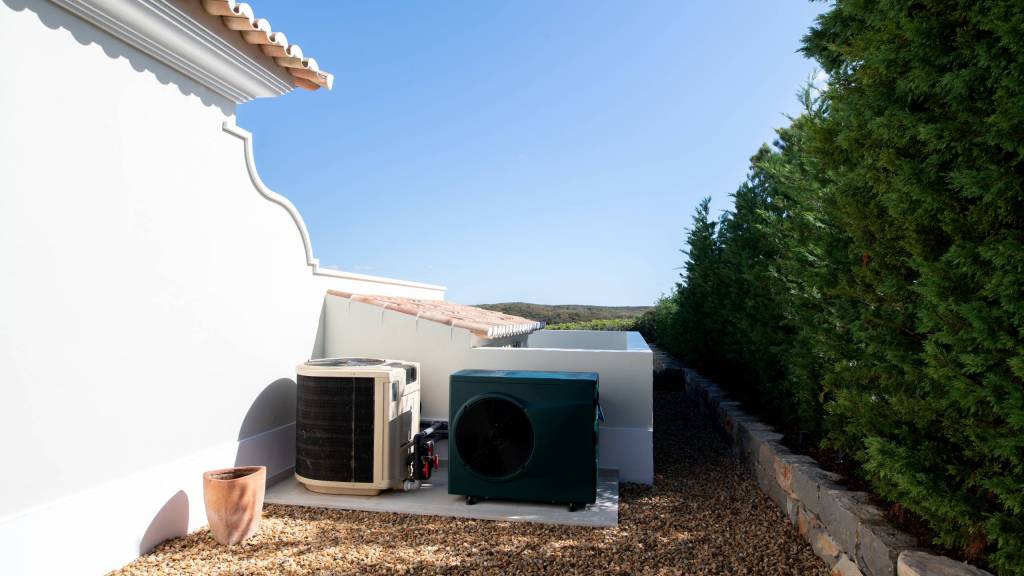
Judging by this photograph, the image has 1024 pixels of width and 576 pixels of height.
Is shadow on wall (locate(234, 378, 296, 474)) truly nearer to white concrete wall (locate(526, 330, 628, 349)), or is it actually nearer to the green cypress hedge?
the green cypress hedge

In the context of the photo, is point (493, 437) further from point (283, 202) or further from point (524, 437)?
point (283, 202)

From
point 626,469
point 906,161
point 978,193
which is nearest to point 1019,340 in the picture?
point 978,193

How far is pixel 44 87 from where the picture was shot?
322 cm

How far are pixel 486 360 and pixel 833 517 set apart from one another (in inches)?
126

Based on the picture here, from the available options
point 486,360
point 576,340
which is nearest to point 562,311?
point 576,340

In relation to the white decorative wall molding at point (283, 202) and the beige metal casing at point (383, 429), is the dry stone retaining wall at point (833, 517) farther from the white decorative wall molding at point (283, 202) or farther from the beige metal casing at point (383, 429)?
the white decorative wall molding at point (283, 202)

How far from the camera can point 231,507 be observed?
12.8ft

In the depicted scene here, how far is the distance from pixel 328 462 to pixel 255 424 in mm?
741

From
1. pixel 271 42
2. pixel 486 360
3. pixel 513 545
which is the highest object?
pixel 271 42

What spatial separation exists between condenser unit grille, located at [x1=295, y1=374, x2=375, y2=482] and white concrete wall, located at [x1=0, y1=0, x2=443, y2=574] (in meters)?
0.53

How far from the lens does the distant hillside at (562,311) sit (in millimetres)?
22891

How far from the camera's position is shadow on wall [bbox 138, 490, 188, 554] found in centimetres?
382

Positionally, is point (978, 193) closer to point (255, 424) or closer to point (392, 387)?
point (392, 387)

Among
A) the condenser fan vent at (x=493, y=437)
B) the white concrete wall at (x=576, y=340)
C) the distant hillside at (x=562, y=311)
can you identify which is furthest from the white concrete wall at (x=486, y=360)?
the distant hillside at (x=562, y=311)
